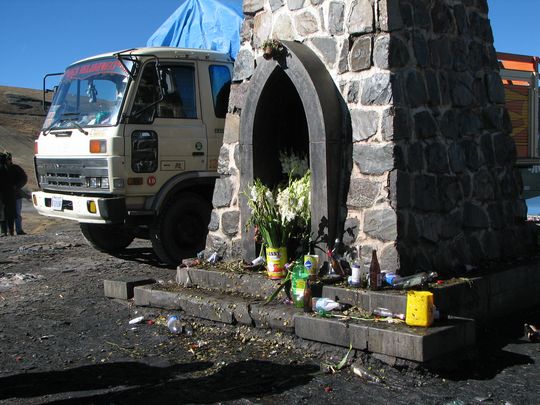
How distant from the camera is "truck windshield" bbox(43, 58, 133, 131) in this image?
847 cm

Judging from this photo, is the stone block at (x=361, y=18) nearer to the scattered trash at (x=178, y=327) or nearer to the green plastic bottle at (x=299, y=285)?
the green plastic bottle at (x=299, y=285)

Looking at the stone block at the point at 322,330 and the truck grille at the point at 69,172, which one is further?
the truck grille at the point at 69,172

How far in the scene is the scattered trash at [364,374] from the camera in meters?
4.67

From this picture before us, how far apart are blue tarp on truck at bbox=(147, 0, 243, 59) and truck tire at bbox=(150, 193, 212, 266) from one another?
9.18 feet

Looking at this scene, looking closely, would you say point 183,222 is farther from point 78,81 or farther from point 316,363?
point 316,363

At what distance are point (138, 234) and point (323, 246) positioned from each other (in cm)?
451

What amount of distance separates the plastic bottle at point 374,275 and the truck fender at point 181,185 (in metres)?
3.84

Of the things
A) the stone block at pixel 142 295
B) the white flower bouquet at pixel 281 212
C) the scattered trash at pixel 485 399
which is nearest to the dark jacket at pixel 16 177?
the stone block at pixel 142 295

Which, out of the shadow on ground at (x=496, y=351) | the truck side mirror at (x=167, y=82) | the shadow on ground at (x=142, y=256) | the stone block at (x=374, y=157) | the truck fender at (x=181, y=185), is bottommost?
the shadow on ground at (x=496, y=351)

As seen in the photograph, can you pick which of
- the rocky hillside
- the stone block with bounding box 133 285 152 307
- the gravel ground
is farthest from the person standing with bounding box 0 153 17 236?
the rocky hillside

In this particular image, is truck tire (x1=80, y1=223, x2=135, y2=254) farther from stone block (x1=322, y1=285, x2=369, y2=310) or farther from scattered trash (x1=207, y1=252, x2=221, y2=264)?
stone block (x1=322, y1=285, x2=369, y2=310)

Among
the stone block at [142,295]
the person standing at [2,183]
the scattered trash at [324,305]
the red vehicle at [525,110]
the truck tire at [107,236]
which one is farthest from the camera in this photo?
the person standing at [2,183]

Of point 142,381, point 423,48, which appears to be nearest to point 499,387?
point 142,381

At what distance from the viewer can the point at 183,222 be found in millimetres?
9023
